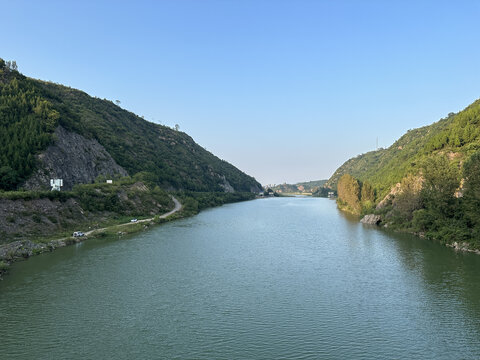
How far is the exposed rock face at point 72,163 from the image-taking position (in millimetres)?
82938

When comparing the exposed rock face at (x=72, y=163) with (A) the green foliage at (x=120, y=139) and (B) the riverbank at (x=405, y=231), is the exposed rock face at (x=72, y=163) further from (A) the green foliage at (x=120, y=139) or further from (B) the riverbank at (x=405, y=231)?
(B) the riverbank at (x=405, y=231)

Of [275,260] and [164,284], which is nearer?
[164,284]

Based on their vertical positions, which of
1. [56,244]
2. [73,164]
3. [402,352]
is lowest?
[402,352]

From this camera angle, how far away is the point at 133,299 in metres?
31.4

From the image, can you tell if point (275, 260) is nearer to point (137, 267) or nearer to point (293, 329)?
point (137, 267)

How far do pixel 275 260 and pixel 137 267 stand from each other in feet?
62.3

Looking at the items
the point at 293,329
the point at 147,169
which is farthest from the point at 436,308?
the point at 147,169

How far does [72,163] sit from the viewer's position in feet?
318

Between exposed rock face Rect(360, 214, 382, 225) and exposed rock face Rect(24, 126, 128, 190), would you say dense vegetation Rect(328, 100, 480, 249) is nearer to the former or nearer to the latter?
exposed rock face Rect(360, 214, 382, 225)

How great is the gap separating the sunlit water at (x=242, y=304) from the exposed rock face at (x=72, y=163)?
38787 mm

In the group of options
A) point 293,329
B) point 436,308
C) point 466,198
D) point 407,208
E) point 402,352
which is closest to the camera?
point 402,352

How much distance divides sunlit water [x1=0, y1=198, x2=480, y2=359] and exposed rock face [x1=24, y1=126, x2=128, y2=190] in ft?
127

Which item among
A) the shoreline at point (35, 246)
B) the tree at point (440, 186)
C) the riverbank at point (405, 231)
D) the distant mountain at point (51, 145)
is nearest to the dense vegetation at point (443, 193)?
the tree at point (440, 186)

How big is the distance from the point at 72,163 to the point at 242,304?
279 ft
